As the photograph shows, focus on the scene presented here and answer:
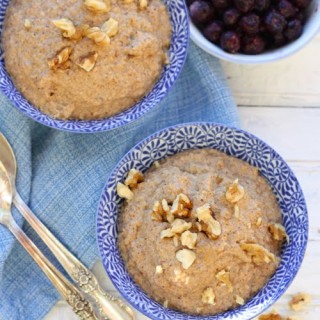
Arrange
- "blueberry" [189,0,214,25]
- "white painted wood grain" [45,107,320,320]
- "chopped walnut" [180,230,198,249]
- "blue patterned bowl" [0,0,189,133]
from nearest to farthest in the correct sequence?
"chopped walnut" [180,230,198,249] → "blue patterned bowl" [0,0,189,133] → "blueberry" [189,0,214,25] → "white painted wood grain" [45,107,320,320]

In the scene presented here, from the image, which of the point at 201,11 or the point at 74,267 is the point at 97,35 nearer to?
the point at 201,11

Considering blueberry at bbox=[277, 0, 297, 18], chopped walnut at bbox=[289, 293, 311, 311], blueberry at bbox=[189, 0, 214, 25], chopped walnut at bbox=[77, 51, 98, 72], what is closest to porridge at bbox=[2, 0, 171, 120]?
chopped walnut at bbox=[77, 51, 98, 72]

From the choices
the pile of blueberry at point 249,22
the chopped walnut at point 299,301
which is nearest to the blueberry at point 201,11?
the pile of blueberry at point 249,22

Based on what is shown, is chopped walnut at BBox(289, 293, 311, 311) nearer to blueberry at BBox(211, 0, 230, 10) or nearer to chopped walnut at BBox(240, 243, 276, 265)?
chopped walnut at BBox(240, 243, 276, 265)

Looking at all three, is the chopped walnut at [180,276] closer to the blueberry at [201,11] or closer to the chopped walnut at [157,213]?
the chopped walnut at [157,213]

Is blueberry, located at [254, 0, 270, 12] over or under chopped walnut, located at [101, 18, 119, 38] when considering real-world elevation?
under

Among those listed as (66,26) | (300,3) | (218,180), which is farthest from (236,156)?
(66,26)
